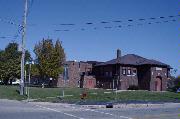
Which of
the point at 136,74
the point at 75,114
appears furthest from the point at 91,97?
the point at 136,74

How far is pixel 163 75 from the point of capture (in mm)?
60250

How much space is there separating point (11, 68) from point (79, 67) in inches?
785

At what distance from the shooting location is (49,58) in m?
61.7

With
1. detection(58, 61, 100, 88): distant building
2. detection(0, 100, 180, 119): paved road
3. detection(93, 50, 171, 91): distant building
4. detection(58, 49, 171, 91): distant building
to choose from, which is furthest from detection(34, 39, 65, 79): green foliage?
detection(0, 100, 180, 119): paved road

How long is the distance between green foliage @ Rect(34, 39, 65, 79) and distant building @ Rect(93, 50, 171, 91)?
961cm

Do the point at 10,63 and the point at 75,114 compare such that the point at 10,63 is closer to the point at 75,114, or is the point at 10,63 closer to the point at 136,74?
the point at 136,74

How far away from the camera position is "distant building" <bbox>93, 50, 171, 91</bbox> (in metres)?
58.3

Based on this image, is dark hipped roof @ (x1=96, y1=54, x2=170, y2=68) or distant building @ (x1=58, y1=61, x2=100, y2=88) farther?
distant building @ (x1=58, y1=61, x2=100, y2=88)

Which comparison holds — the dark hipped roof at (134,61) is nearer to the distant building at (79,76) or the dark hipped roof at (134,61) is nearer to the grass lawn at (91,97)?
the distant building at (79,76)

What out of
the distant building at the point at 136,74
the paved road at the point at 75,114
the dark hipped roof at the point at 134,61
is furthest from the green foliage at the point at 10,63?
the paved road at the point at 75,114

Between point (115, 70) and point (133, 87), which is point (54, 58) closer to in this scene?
point (115, 70)

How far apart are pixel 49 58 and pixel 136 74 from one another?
17645mm

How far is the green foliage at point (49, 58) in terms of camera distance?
199 ft

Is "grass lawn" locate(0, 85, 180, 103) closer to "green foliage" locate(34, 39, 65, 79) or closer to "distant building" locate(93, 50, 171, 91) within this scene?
"distant building" locate(93, 50, 171, 91)
